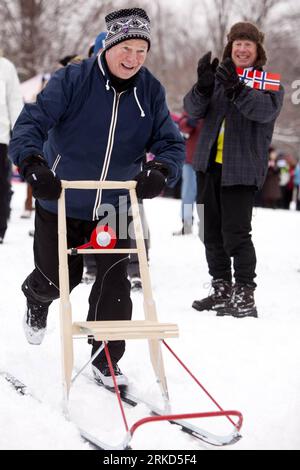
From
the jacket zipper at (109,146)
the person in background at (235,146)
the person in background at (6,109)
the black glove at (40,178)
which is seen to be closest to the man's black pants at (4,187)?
the person in background at (6,109)

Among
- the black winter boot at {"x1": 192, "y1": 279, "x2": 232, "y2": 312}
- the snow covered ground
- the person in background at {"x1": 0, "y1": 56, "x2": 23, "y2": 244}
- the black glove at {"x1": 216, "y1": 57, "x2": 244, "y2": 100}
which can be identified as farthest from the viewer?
the person in background at {"x1": 0, "y1": 56, "x2": 23, "y2": 244}


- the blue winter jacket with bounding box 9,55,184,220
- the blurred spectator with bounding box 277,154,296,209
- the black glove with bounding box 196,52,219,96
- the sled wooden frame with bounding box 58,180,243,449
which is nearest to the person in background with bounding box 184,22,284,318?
the black glove with bounding box 196,52,219,96

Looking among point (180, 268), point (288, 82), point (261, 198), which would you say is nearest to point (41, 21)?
point (288, 82)

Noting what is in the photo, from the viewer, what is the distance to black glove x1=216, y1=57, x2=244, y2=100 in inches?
172

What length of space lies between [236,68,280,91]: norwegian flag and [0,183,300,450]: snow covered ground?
1605mm

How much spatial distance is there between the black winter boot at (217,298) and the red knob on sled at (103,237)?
6.20ft

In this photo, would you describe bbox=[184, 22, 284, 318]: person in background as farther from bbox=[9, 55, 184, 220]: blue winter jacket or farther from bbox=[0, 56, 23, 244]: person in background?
bbox=[0, 56, 23, 244]: person in background

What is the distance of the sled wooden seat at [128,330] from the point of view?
257cm

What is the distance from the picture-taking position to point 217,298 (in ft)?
16.1

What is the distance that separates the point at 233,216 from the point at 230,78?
0.94 m

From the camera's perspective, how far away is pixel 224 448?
2.63 metres

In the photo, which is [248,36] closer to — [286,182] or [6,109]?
[6,109]

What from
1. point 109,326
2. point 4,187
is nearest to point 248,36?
point 109,326
